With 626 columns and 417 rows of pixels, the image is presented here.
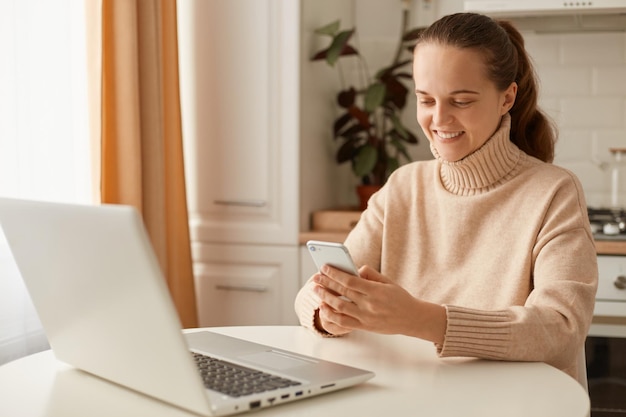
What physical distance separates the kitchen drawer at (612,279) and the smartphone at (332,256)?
1.41m

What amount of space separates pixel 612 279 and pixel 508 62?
1074 mm

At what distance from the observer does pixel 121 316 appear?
3.23 feet

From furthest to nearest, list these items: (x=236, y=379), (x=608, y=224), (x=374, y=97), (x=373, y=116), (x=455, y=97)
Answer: (x=373, y=116)
(x=374, y=97)
(x=608, y=224)
(x=455, y=97)
(x=236, y=379)

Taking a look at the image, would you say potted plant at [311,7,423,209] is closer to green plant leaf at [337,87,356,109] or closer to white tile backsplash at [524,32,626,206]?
green plant leaf at [337,87,356,109]

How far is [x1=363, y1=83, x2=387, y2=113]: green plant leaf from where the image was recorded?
2.90 metres

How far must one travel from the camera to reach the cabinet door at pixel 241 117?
2766 mm

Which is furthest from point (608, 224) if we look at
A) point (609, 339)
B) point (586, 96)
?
point (586, 96)

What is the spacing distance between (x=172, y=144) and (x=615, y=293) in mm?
1421

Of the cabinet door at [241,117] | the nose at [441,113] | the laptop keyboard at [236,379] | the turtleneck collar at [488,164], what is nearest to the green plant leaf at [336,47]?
the cabinet door at [241,117]

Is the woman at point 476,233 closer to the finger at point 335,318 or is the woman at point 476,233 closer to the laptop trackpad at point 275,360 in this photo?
the finger at point 335,318

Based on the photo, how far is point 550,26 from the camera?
290 centimetres

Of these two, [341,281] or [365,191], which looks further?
[365,191]

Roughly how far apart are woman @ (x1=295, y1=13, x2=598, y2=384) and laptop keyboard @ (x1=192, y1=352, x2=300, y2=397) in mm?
208

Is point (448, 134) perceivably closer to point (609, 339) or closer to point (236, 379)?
point (236, 379)
